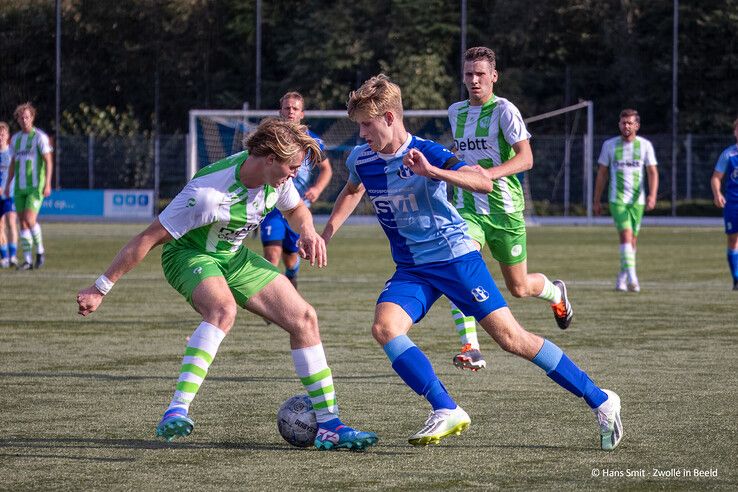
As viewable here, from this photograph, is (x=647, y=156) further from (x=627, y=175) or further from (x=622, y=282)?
(x=622, y=282)

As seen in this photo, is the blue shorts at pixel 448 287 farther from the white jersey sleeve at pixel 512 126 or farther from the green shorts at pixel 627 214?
the green shorts at pixel 627 214

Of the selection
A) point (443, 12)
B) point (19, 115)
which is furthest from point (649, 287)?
point (443, 12)

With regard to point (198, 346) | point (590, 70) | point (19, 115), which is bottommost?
point (198, 346)

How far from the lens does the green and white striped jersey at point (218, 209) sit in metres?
A: 6.24

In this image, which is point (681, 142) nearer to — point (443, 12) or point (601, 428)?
point (443, 12)

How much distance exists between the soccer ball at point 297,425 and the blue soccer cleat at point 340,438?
40 mm

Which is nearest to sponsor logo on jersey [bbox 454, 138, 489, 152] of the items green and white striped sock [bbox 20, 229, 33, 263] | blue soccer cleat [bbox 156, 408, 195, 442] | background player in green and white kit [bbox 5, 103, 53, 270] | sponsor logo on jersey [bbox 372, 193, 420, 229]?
sponsor logo on jersey [bbox 372, 193, 420, 229]

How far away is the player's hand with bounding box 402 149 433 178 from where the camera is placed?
5.88 m

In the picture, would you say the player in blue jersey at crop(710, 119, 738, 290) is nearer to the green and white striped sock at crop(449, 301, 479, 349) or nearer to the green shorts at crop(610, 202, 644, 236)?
the green shorts at crop(610, 202, 644, 236)

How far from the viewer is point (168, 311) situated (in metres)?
13.2

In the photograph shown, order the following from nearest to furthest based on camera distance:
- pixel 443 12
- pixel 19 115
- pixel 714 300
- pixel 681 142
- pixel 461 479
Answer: pixel 461 479 → pixel 714 300 → pixel 19 115 → pixel 681 142 → pixel 443 12

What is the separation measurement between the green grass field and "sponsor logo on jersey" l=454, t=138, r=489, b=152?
60.9 inches

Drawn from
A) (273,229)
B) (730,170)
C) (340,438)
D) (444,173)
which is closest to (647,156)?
(730,170)

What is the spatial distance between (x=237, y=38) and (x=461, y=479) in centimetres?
4819
